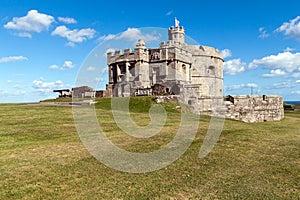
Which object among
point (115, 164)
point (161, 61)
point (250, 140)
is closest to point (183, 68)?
point (161, 61)

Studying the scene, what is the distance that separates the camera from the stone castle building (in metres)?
28.5

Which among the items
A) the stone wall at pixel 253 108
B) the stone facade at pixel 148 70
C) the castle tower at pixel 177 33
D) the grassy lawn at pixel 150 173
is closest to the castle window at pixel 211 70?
the stone facade at pixel 148 70

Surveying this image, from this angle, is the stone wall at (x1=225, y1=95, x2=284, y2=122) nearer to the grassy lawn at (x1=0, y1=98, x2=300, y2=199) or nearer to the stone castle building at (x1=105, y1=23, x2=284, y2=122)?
the stone castle building at (x1=105, y1=23, x2=284, y2=122)

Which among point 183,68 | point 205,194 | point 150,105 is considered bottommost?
point 205,194

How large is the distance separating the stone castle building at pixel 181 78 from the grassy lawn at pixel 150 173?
1599 cm

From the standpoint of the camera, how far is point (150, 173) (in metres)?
8.11

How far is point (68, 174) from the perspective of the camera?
7785 mm

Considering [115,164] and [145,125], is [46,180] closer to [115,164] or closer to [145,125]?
[115,164]

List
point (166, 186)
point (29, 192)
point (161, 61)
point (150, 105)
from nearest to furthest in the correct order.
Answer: point (29, 192), point (166, 186), point (150, 105), point (161, 61)

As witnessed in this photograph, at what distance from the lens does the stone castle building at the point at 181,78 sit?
93.7 feet

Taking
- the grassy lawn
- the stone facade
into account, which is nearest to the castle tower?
the stone facade

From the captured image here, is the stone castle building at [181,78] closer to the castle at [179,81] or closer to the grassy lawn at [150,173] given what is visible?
the castle at [179,81]

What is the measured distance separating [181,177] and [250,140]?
6460 mm

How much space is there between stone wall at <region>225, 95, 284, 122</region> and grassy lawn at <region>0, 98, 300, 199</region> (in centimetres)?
1514
